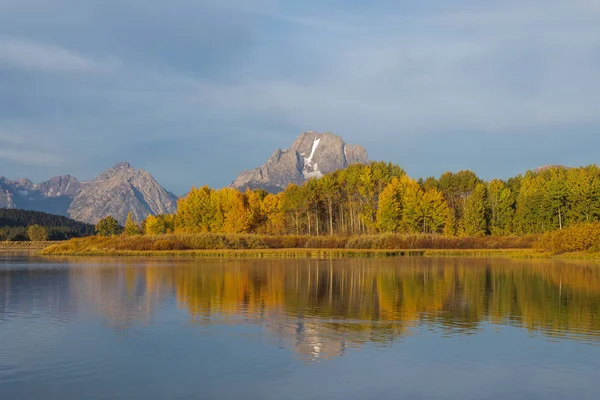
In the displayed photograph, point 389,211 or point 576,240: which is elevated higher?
point 389,211

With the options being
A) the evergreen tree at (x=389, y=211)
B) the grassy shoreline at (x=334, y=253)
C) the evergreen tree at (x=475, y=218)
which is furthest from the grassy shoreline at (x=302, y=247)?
the evergreen tree at (x=475, y=218)

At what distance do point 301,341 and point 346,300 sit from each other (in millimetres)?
11288

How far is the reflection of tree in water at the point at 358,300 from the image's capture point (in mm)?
23375

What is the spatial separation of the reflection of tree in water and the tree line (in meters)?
52.6

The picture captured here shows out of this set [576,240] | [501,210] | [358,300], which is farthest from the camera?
[501,210]

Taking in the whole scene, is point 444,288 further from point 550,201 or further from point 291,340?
point 550,201

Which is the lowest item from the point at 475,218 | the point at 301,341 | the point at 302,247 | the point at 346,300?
the point at 301,341

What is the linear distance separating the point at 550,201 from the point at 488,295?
71.6 m

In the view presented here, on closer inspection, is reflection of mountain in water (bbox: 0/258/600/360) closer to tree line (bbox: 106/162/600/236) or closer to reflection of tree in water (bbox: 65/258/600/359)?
reflection of tree in water (bbox: 65/258/600/359)

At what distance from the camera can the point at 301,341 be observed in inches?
829

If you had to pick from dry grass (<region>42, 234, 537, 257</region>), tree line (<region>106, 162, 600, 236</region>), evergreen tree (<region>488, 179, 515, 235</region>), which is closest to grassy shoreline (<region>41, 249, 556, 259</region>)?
dry grass (<region>42, 234, 537, 257</region>)

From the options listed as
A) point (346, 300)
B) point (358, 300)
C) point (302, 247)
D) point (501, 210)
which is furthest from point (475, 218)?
point (346, 300)

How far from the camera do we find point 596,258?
217ft

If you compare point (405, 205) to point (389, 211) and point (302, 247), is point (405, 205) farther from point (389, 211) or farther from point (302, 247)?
point (302, 247)
